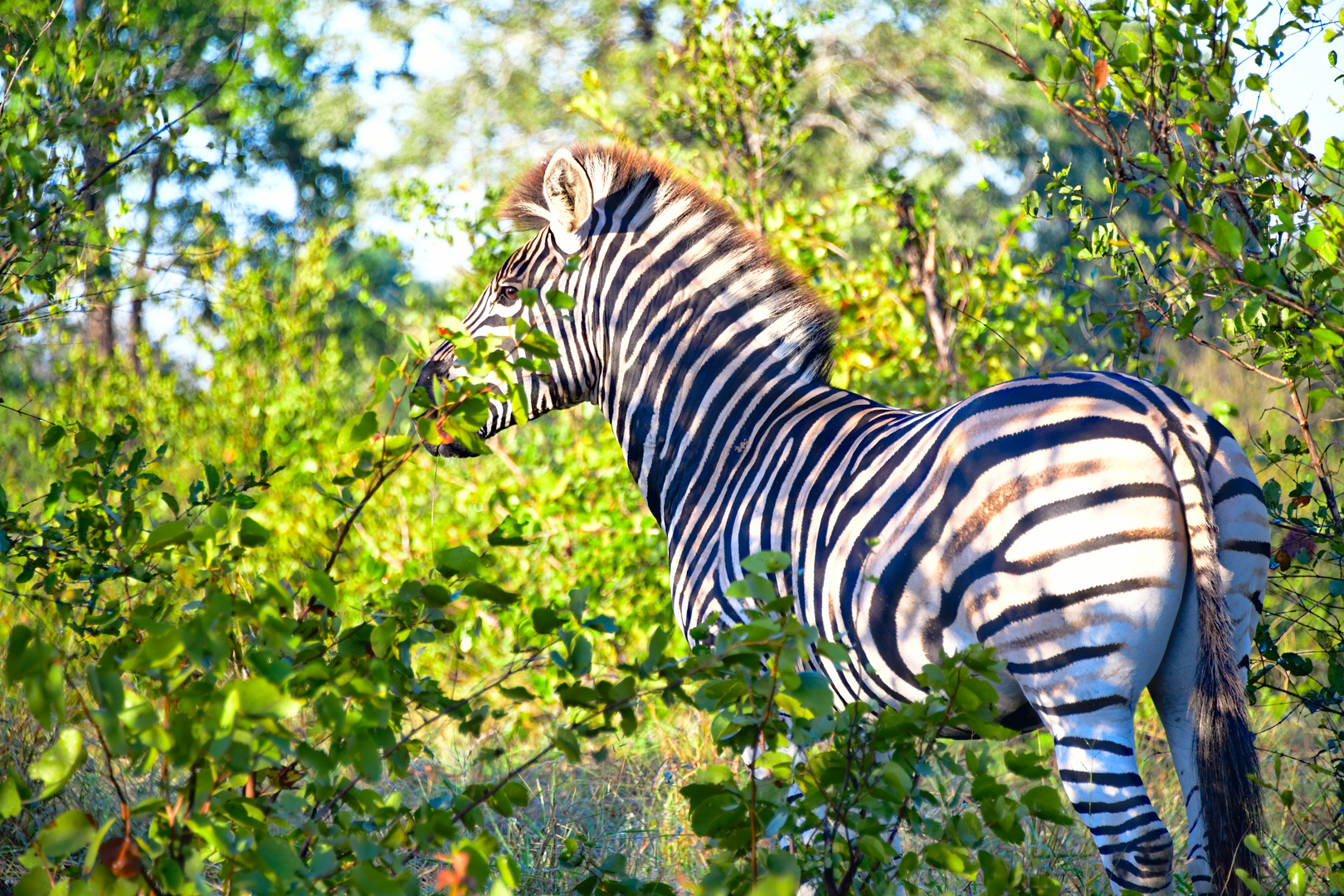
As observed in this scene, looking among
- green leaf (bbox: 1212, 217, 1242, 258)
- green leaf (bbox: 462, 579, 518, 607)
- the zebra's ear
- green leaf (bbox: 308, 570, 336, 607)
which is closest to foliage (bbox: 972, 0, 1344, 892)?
green leaf (bbox: 1212, 217, 1242, 258)

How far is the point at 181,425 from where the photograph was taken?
719cm

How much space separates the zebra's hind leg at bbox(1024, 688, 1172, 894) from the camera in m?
1.96

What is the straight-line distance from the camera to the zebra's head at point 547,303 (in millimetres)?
3160

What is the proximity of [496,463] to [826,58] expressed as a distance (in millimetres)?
10725

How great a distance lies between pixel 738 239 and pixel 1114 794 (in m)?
1.93

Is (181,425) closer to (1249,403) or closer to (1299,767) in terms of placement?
(1299,767)

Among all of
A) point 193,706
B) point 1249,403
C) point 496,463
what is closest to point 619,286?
point 193,706

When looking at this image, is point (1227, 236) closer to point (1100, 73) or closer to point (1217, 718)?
point (1100, 73)

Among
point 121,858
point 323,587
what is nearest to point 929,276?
point 323,587

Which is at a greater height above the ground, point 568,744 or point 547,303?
point 547,303

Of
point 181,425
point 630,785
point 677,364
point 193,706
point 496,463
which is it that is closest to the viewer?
point 193,706

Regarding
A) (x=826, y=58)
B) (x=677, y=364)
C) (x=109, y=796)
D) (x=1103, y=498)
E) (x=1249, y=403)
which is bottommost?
(x=1249, y=403)

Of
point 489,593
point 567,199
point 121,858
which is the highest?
point 567,199

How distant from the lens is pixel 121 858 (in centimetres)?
112
